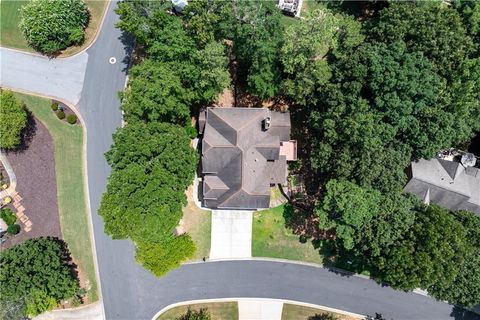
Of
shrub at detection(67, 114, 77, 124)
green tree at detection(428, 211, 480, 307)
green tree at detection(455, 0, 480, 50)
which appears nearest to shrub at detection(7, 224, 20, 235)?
shrub at detection(67, 114, 77, 124)

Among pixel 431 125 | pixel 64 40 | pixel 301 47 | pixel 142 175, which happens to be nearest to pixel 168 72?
pixel 142 175

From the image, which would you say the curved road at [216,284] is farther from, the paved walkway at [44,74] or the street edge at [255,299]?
the paved walkway at [44,74]

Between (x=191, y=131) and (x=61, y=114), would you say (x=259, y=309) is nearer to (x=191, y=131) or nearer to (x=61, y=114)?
(x=191, y=131)

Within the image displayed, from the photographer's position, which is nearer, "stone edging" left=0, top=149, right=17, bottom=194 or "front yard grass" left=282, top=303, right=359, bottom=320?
"front yard grass" left=282, top=303, right=359, bottom=320

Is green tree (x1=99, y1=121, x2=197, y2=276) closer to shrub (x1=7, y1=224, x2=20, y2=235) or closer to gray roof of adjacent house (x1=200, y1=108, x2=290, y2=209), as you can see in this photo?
gray roof of adjacent house (x1=200, y1=108, x2=290, y2=209)

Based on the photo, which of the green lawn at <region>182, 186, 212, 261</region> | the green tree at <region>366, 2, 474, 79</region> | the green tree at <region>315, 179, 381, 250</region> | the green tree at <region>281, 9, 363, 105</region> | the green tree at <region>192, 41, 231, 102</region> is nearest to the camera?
the green tree at <region>315, 179, 381, 250</region>

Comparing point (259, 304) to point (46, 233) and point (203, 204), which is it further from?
point (46, 233)

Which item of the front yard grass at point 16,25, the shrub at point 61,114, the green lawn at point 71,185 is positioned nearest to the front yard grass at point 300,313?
the green lawn at point 71,185
